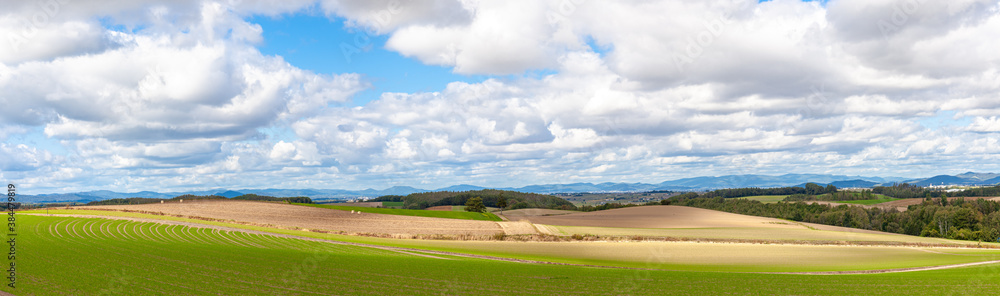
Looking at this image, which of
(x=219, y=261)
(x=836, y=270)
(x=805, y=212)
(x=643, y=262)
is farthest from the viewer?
(x=805, y=212)

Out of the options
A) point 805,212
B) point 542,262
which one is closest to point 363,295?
point 542,262

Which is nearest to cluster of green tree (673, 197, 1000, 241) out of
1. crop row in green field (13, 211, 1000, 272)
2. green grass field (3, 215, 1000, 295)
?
crop row in green field (13, 211, 1000, 272)

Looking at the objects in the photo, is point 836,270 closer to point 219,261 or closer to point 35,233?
point 219,261

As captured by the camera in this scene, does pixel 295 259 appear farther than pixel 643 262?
No

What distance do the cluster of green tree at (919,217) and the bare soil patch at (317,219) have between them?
82.1m

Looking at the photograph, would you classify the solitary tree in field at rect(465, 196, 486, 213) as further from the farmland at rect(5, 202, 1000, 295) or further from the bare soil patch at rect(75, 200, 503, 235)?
the farmland at rect(5, 202, 1000, 295)

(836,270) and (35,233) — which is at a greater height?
(35,233)

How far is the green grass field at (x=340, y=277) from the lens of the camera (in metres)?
24.0

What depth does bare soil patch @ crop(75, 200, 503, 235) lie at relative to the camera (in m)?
68.4

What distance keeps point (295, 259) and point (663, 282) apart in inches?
851

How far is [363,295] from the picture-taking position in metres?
23.3

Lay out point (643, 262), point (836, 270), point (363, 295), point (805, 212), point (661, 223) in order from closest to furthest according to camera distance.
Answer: point (363, 295), point (836, 270), point (643, 262), point (661, 223), point (805, 212)

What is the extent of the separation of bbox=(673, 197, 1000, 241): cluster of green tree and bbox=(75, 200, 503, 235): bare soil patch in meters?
82.1

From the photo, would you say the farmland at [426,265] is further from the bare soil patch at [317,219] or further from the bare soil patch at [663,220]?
the bare soil patch at [663,220]
